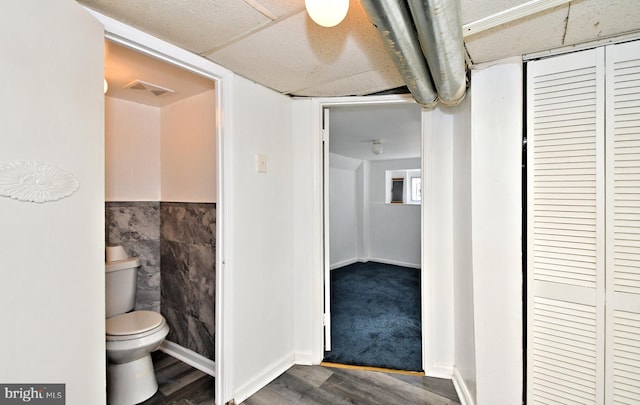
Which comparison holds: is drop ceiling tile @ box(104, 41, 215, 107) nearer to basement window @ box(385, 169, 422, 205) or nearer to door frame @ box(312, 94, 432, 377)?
door frame @ box(312, 94, 432, 377)

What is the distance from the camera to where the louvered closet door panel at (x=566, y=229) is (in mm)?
1310

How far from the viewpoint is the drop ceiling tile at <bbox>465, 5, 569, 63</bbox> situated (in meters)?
1.15

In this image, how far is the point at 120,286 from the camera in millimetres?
2090

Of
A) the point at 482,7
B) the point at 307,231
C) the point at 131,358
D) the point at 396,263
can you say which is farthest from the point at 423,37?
the point at 396,263

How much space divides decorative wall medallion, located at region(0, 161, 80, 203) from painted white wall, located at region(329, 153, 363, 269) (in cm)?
415

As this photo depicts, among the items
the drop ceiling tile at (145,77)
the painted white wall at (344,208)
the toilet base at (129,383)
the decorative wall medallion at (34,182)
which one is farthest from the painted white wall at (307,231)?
the painted white wall at (344,208)

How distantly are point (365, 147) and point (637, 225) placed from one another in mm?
3304

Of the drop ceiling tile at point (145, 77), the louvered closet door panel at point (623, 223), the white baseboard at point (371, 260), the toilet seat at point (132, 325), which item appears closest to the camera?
the louvered closet door panel at point (623, 223)

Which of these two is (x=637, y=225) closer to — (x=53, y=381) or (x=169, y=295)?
(x=53, y=381)

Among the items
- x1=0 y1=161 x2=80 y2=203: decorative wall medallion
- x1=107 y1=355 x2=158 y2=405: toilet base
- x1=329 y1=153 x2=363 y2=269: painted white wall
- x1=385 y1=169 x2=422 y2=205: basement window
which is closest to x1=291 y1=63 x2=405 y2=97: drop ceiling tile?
x1=0 y1=161 x2=80 y2=203: decorative wall medallion

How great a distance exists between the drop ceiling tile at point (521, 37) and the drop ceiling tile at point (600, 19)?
0.04 m

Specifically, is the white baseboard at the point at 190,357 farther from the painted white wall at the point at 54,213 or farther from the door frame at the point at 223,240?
the painted white wall at the point at 54,213

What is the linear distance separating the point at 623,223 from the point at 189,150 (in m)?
2.59

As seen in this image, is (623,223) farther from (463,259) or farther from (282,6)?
(282,6)
